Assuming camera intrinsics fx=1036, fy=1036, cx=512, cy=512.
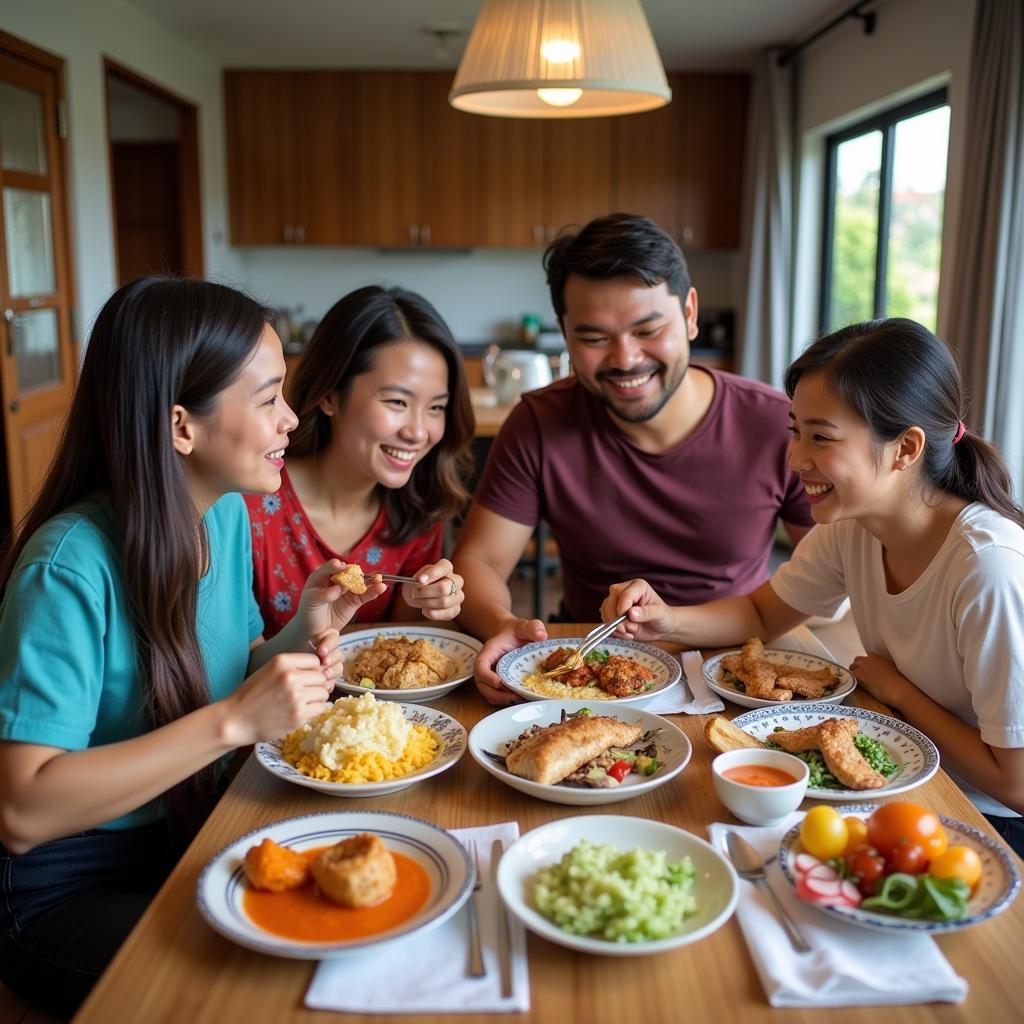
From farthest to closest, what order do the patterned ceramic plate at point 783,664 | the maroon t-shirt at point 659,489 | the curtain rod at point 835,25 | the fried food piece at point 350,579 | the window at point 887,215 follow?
the curtain rod at point 835,25 → the window at point 887,215 → the maroon t-shirt at point 659,489 → the fried food piece at point 350,579 → the patterned ceramic plate at point 783,664

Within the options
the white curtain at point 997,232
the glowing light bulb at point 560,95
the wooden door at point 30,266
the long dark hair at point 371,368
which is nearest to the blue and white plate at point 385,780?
the long dark hair at point 371,368

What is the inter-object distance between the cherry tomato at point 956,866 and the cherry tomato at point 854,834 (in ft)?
0.26

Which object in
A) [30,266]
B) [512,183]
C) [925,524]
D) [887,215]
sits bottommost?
[925,524]

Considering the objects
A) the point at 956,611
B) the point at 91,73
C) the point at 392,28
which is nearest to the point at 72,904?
Result: the point at 956,611

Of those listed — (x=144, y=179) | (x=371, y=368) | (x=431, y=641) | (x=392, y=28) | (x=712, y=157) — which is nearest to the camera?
(x=431, y=641)

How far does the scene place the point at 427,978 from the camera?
953 mm

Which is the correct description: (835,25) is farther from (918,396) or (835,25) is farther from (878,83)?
(918,396)

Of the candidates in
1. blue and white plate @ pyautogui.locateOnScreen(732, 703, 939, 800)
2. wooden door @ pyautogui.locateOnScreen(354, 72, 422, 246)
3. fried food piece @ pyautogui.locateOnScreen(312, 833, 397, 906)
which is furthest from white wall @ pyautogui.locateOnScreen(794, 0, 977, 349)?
fried food piece @ pyautogui.locateOnScreen(312, 833, 397, 906)

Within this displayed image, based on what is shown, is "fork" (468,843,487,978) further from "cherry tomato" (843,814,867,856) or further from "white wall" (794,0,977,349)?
"white wall" (794,0,977,349)

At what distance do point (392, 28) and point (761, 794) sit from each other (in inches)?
232

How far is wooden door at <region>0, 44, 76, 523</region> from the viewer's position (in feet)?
14.6

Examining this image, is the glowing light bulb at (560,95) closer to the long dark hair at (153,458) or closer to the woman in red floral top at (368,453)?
the woman in red floral top at (368,453)

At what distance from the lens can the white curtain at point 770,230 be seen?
6543mm

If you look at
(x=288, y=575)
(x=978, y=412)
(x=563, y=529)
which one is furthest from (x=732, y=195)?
(x=288, y=575)
